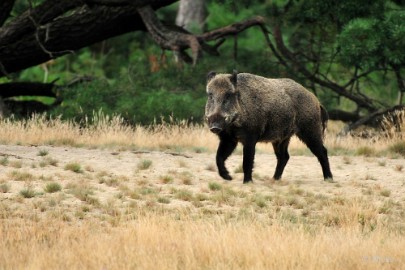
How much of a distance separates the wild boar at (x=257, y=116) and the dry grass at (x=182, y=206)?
51cm

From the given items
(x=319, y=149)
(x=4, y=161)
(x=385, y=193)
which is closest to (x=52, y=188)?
(x=4, y=161)

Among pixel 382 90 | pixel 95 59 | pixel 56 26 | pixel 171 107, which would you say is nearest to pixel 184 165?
pixel 171 107

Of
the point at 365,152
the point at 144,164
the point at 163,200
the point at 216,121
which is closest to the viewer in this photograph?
the point at 163,200

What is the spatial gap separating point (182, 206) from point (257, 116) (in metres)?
2.52

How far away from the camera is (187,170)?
14453mm

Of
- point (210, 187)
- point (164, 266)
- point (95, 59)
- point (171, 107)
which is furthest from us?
point (95, 59)

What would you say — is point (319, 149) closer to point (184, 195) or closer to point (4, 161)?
point (184, 195)

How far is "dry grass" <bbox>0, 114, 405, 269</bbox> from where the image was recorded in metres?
7.78

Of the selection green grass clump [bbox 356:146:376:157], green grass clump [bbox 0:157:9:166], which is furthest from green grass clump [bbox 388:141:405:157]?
green grass clump [bbox 0:157:9:166]

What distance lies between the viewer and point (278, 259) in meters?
7.57

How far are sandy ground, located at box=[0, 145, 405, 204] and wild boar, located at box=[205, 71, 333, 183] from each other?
474 mm

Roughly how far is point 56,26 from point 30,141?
15.5ft

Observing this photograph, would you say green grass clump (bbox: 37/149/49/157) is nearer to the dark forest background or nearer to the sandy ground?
the sandy ground

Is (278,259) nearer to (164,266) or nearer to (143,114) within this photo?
(164,266)
